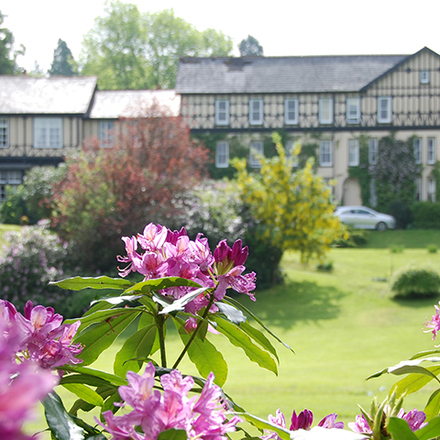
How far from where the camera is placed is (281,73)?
32781 mm

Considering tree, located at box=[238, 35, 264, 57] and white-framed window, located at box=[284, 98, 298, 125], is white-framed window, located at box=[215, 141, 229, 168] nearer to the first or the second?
white-framed window, located at box=[284, 98, 298, 125]

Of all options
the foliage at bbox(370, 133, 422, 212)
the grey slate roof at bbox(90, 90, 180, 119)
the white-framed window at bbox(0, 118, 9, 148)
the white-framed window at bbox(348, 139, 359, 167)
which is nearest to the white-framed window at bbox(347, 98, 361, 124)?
the white-framed window at bbox(348, 139, 359, 167)

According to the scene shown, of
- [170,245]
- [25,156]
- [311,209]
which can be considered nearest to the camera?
[170,245]

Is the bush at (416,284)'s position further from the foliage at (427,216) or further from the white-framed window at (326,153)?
the white-framed window at (326,153)

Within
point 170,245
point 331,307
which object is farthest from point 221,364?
point 331,307

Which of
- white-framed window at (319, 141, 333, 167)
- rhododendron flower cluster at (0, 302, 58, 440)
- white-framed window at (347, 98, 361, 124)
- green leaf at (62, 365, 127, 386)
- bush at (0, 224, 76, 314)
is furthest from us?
white-framed window at (319, 141, 333, 167)

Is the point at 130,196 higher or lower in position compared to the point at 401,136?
lower

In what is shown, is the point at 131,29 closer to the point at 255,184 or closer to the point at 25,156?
the point at 25,156

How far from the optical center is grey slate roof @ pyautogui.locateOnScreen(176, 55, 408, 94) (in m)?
32.1

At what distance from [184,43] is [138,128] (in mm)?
32856

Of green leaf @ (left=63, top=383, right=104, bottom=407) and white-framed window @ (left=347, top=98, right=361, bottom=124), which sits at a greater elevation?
white-framed window @ (left=347, top=98, right=361, bottom=124)

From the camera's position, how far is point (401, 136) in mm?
32312

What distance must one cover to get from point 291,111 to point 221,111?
4.05 meters

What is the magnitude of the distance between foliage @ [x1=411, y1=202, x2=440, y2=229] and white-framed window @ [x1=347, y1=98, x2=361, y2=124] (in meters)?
6.31
